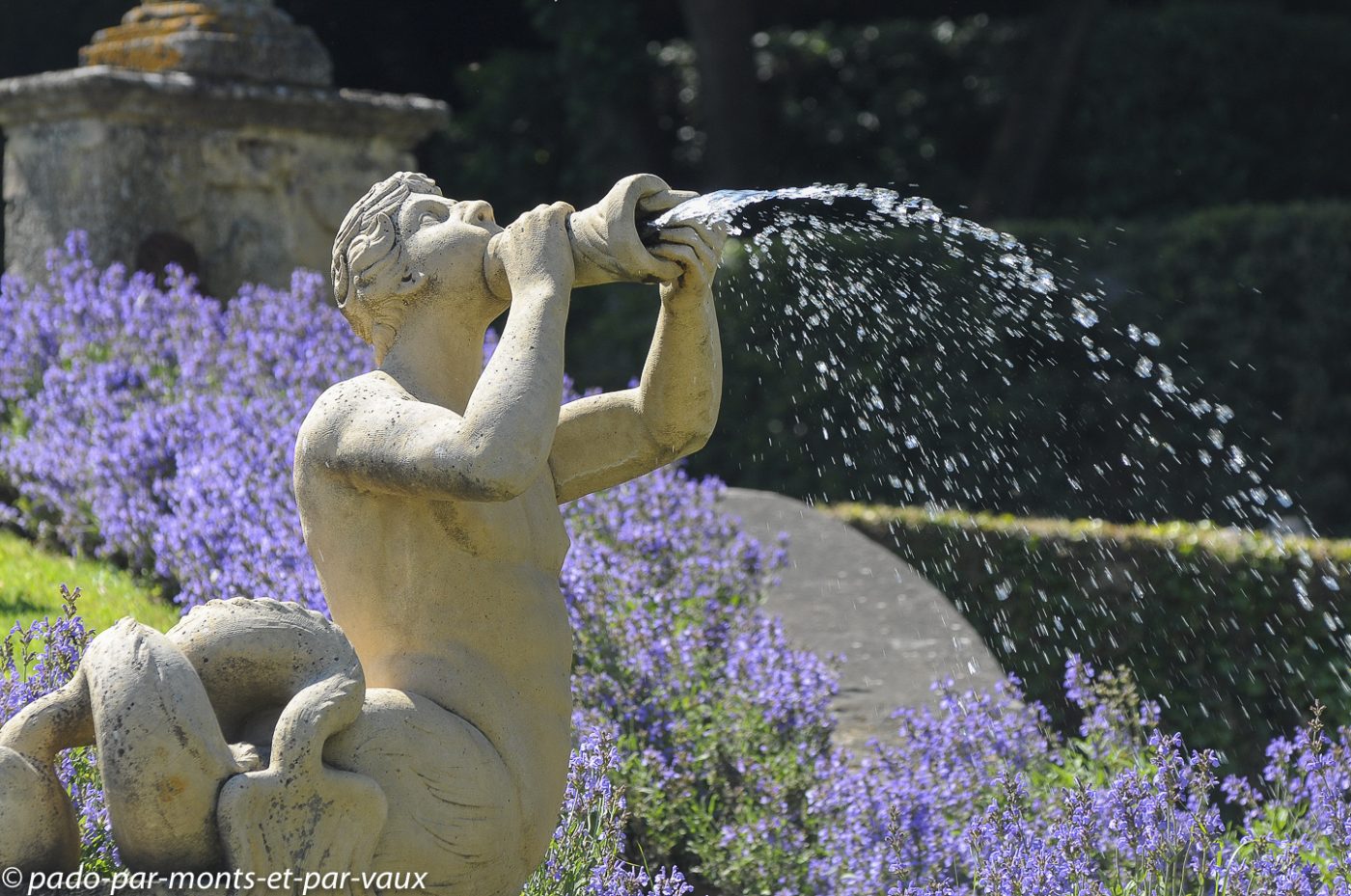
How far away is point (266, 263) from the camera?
273 inches

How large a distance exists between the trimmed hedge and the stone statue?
12.3 feet

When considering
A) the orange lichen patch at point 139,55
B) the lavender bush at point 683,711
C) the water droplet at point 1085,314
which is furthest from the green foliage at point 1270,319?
the orange lichen patch at point 139,55

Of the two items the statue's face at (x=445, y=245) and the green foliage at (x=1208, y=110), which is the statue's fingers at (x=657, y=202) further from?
the green foliage at (x=1208, y=110)

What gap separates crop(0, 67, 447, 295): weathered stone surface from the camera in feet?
21.4

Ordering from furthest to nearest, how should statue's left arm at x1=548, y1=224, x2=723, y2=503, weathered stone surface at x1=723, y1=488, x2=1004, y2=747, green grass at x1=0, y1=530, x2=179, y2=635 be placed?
weathered stone surface at x1=723, y1=488, x2=1004, y2=747 < green grass at x1=0, y1=530, x2=179, y2=635 < statue's left arm at x1=548, y1=224, x2=723, y2=503

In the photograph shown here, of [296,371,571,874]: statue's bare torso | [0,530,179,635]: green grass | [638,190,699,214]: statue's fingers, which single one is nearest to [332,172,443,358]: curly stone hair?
[296,371,571,874]: statue's bare torso

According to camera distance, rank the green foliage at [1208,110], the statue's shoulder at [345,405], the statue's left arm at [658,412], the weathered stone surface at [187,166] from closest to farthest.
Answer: the statue's shoulder at [345,405] < the statue's left arm at [658,412] < the weathered stone surface at [187,166] < the green foliage at [1208,110]

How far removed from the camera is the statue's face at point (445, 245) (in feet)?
7.88

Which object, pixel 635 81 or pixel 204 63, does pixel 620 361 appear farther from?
pixel 204 63

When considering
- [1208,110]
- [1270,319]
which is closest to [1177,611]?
[1270,319]

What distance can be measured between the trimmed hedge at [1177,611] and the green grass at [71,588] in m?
3.15

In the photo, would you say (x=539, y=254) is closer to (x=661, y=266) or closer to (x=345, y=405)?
(x=661, y=266)

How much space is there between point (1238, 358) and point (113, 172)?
19.2 ft

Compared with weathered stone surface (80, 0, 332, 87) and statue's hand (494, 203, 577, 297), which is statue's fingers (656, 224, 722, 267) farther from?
weathered stone surface (80, 0, 332, 87)
